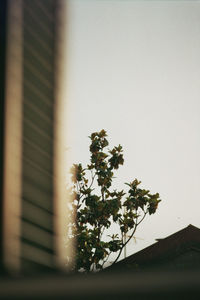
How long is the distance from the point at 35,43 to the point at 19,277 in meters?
1.42

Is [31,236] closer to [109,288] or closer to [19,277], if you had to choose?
[19,277]

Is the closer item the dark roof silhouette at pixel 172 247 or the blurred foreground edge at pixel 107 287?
the blurred foreground edge at pixel 107 287

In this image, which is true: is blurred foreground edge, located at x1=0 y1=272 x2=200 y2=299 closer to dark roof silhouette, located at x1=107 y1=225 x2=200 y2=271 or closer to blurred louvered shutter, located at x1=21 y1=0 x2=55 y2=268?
blurred louvered shutter, located at x1=21 y1=0 x2=55 y2=268

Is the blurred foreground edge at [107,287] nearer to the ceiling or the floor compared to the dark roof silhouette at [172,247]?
nearer to the floor

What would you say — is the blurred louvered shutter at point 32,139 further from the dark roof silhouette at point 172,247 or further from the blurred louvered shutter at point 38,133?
the dark roof silhouette at point 172,247

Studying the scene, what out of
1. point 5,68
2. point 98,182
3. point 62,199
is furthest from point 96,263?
point 5,68

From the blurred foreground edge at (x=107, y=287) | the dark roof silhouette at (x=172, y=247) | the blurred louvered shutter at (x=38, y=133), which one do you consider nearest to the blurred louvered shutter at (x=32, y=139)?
the blurred louvered shutter at (x=38, y=133)

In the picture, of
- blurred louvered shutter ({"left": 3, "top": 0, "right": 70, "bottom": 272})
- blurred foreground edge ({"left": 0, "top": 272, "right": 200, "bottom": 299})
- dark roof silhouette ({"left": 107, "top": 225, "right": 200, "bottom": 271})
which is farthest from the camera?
dark roof silhouette ({"left": 107, "top": 225, "right": 200, "bottom": 271})

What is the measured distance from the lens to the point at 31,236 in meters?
1.42

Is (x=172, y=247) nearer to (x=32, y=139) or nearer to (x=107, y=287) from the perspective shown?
(x=32, y=139)

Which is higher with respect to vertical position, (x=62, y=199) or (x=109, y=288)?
(x=62, y=199)

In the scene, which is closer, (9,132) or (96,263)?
(9,132)

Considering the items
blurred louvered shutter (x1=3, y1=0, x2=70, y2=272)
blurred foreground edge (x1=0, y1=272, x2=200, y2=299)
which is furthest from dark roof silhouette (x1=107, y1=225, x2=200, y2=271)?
blurred foreground edge (x1=0, y1=272, x2=200, y2=299)

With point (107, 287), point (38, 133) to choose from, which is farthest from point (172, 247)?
point (107, 287)
